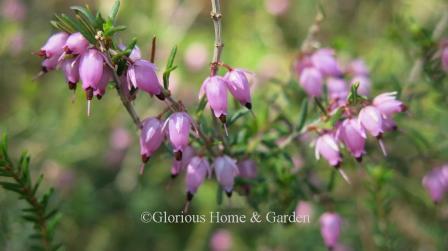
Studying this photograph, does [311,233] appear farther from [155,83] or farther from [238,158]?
[155,83]

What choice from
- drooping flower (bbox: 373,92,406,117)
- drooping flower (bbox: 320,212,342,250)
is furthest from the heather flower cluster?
drooping flower (bbox: 320,212,342,250)

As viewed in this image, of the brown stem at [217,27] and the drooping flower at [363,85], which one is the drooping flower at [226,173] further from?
the drooping flower at [363,85]

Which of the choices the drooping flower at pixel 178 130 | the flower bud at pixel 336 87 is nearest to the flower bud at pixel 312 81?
the flower bud at pixel 336 87

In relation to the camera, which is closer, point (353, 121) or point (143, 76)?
point (143, 76)

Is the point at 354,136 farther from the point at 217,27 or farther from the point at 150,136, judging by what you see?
the point at 150,136

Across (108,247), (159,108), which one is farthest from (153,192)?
(159,108)
